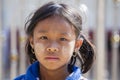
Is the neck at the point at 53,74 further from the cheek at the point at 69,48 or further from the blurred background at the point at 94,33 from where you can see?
the blurred background at the point at 94,33

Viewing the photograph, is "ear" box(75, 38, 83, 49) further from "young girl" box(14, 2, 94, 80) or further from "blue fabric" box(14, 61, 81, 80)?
"blue fabric" box(14, 61, 81, 80)

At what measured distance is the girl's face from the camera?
210 cm

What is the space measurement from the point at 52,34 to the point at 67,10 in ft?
0.67

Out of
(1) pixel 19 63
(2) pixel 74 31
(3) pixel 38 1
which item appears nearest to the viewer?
(2) pixel 74 31

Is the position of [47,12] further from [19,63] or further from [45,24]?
[19,63]

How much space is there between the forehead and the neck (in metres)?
0.21

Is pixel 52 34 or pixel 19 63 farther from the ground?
pixel 52 34

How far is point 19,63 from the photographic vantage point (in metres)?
4.15

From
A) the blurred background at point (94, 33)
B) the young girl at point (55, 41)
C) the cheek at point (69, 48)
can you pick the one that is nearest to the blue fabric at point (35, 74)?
the young girl at point (55, 41)

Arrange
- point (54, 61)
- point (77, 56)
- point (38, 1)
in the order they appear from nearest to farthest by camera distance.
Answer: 1. point (54, 61)
2. point (77, 56)
3. point (38, 1)

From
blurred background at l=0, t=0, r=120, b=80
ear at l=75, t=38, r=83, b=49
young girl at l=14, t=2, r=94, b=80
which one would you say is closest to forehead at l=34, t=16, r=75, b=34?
young girl at l=14, t=2, r=94, b=80

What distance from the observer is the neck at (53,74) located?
2.23 m

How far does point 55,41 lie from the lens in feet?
6.94

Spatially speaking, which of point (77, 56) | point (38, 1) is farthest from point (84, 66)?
point (38, 1)
